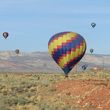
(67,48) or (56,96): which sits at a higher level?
(67,48)

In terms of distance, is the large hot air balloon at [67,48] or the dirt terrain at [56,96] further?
the large hot air balloon at [67,48]

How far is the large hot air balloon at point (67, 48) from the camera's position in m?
63.0

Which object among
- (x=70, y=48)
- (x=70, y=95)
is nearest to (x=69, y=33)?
(x=70, y=48)

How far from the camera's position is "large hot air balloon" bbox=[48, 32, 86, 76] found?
207 ft

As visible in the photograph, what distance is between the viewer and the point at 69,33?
212ft

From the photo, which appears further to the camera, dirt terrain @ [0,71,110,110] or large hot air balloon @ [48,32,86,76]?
large hot air balloon @ [48,32,86,76]

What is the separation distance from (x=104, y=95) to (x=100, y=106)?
9.56ft

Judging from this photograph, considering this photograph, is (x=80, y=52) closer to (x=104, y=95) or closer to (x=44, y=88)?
(x=44, y=88)

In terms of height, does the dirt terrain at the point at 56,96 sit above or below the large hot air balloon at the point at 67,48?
below

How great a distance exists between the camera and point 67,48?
2480 inches

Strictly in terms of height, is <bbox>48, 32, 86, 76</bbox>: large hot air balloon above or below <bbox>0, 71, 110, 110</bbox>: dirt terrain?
above

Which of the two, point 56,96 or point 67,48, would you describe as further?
point 67,48

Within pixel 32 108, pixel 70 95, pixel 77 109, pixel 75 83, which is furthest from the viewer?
pixel 75 83

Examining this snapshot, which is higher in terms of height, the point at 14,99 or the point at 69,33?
the point at 69,33
